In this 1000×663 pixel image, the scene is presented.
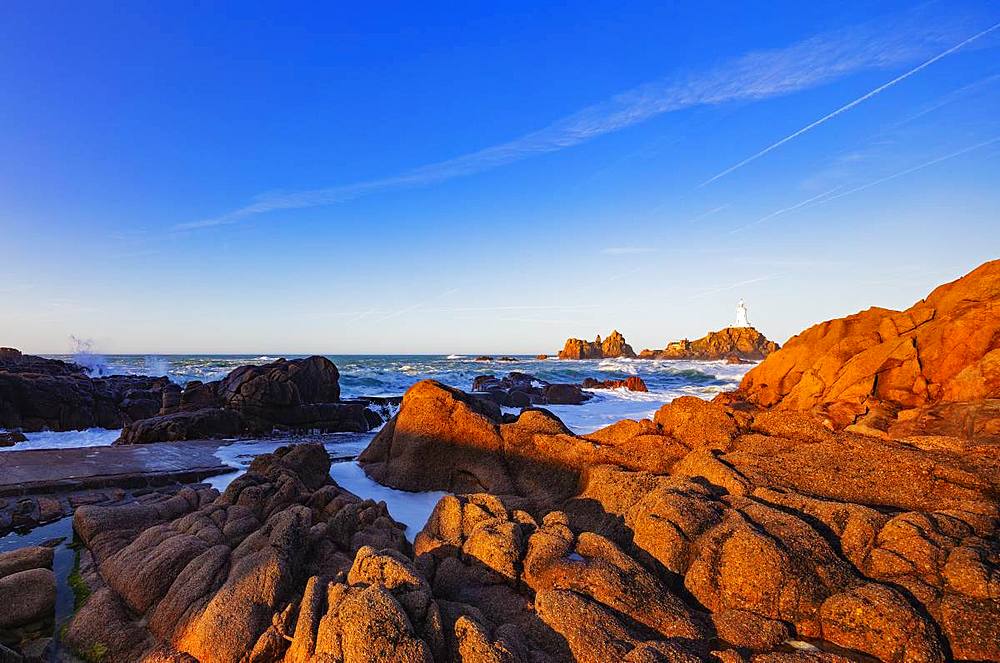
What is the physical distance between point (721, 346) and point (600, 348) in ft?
72.1

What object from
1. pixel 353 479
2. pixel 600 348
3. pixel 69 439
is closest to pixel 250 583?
pixel 353 479

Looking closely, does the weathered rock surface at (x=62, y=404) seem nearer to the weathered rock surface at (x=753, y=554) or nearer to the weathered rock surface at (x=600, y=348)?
the weathered rock surface at (x=753, y=554)

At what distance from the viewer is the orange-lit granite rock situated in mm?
7996

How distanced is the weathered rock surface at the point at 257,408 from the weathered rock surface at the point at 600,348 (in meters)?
73.9

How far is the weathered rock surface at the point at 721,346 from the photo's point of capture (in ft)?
288

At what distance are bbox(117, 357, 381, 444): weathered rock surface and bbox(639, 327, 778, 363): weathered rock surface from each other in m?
75.1

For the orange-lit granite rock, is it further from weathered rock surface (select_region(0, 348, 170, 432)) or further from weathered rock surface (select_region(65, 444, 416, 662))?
weathered rock surface (select_region(0, 348, 170, 432))

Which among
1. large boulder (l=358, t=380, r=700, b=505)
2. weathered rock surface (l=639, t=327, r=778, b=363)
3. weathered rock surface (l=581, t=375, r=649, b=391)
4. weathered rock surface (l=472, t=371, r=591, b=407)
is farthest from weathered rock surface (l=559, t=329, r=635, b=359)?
large boulder (l=358, t=380, r=700, b=505)

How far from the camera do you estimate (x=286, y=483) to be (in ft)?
22.8

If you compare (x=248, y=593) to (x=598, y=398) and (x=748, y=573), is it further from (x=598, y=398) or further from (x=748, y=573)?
(x=598, y=398)

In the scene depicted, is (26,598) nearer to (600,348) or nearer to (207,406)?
(207,406)

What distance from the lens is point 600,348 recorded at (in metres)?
92.7

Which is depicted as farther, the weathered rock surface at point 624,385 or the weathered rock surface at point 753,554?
the weathered rock surface at point 624,385

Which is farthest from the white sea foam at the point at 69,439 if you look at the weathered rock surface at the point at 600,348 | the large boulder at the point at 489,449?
the weathered rock surface at the point at 600,348
